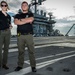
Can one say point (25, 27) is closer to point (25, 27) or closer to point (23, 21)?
point (25, 27)

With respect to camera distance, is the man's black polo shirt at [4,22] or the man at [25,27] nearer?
the man at [25,27]

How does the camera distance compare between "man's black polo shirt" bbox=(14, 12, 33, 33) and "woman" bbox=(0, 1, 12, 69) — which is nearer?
"man's black polo shirt" bbox=(14, 12, 33, 33)

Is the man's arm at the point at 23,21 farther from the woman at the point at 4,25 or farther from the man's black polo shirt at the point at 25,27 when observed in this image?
the woman at the point at 4,25

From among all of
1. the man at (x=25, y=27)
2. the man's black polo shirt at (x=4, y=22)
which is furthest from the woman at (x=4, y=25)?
the man at (x=25, y=27)

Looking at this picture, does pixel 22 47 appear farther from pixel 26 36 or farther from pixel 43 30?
pixel 43 30

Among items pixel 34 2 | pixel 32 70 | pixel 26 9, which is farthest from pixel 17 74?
pixel 34 2

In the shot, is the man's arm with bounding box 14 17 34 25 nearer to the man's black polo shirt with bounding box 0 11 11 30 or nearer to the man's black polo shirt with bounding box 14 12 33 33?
the man's black polo shirt with bounding box 14 12 33 33

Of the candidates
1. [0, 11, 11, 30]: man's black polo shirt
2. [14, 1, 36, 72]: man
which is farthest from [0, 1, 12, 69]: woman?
[14, 1, 36, 72]: man

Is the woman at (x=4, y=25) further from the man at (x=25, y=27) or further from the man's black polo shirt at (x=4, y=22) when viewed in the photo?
the man at (x=25, y=27)

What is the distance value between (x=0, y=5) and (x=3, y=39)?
1.07m

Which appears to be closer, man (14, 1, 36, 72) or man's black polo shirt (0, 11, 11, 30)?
man (14, 1, 36, 72)

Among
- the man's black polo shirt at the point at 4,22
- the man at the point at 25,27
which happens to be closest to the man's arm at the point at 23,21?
the man at the point at 25,27

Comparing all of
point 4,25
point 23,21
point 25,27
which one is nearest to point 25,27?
point 25,27

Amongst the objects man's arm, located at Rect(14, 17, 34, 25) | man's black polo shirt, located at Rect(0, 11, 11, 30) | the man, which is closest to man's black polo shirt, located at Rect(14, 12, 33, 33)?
the man
